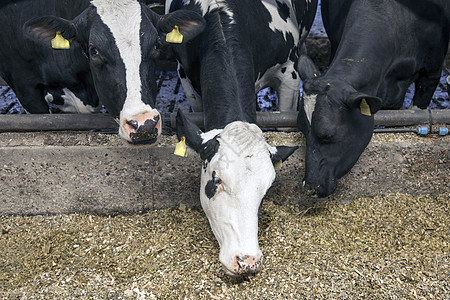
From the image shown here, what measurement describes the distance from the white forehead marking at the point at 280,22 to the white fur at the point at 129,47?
1205 millimetres

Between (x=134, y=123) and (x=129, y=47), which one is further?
(x=129, y=47)

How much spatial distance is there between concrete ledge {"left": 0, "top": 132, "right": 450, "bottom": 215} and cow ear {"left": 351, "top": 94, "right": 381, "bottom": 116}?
56 centimetres

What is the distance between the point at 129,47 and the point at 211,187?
3.55ft

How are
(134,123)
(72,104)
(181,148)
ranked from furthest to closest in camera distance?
(72,104) → (134,123) → (181,148)

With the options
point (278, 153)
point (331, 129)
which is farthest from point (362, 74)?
point (278, 153)

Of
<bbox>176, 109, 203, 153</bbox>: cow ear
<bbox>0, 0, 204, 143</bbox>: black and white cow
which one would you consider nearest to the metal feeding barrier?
<bbox>0, 0, 204, 143</bbox>: black and white cow

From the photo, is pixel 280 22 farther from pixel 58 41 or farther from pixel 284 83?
pixel 58 41

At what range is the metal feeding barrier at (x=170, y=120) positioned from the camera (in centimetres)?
→ 325

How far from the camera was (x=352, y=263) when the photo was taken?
2.90m

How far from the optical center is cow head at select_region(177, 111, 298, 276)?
7.72 ft

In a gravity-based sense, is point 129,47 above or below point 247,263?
above

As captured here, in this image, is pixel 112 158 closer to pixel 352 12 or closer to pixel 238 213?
pixel 238 213

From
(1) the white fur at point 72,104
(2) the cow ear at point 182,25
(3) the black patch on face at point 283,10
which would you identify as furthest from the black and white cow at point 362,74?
(1) the white fur at point 72,104

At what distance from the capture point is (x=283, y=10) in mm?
3791
